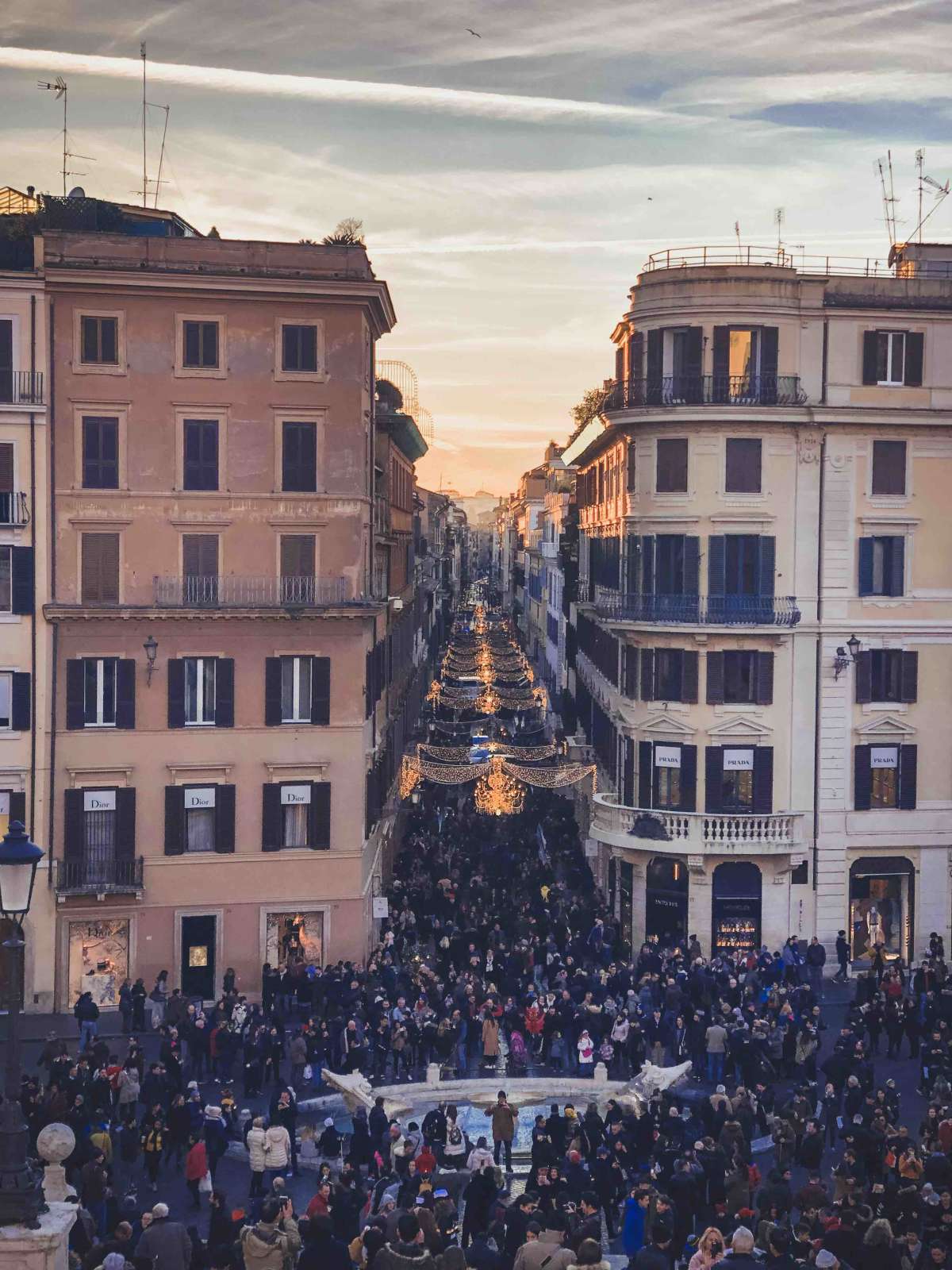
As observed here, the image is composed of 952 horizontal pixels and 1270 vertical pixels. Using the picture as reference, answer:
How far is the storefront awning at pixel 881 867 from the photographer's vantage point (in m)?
45.9

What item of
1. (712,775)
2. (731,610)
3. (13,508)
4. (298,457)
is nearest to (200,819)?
(13,508)

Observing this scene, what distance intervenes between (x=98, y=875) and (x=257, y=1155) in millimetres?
15796

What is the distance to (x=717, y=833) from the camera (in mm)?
44719

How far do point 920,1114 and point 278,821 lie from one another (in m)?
17.5

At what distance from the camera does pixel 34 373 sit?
135ft

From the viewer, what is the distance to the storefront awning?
45938 millimetres

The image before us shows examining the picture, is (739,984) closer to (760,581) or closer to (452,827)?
(760,581)

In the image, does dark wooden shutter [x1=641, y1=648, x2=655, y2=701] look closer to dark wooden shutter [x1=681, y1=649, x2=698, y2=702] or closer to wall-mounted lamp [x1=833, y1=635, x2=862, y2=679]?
dark wooden shutter [x1=681, y1=649, x2=698, y2=702]

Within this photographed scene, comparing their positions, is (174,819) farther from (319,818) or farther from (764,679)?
(764,679)

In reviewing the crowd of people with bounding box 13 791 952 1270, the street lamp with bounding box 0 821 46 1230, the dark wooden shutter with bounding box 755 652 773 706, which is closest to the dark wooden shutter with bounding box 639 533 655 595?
the dark wooden shutter with bounding box 755 652 773 706

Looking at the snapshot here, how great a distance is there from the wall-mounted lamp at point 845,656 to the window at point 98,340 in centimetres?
2033

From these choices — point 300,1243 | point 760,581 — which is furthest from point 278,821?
point 300,1243

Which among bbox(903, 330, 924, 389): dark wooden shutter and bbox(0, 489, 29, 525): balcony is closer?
bbox(0, 489, 29, 525): balcony

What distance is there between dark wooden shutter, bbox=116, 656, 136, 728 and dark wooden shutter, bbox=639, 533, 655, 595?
13862 millimetres
